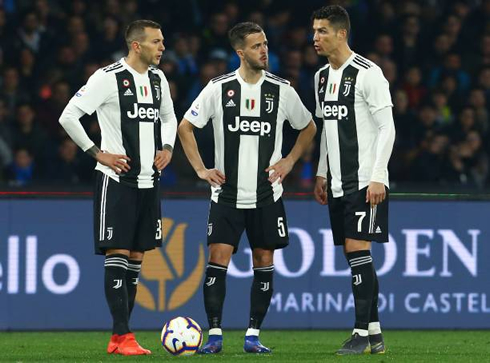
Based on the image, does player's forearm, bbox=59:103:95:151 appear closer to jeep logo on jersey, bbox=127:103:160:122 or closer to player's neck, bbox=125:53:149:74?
jeep logo on jersey, bbox=127:103:160:122

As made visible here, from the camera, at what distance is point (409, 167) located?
14.3 meters

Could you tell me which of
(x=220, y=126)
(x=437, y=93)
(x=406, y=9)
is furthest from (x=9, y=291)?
(x=406, y=9)

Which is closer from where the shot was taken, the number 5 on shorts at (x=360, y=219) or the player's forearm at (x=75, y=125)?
the number 5 on shorts at (x=360, y=219)

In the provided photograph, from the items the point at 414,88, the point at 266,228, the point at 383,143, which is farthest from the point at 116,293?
the point at 414,88

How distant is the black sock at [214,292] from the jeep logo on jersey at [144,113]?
3.50 feet

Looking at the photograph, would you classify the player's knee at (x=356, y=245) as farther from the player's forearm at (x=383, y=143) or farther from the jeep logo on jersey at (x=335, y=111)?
the jeep logo on jersey at (x=335, y=111)

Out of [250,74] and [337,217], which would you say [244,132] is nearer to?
[250,74]

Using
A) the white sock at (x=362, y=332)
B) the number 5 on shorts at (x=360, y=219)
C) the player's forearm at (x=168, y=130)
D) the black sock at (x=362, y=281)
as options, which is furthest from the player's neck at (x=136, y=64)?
the white sock at (x=362, y=332)

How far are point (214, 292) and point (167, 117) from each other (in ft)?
4.21

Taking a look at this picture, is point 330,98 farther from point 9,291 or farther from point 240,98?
point 9,291

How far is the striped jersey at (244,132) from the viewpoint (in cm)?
928

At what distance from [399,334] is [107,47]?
16.6 feet

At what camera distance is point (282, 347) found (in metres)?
10.1

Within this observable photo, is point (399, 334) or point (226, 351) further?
point (399, 334)
